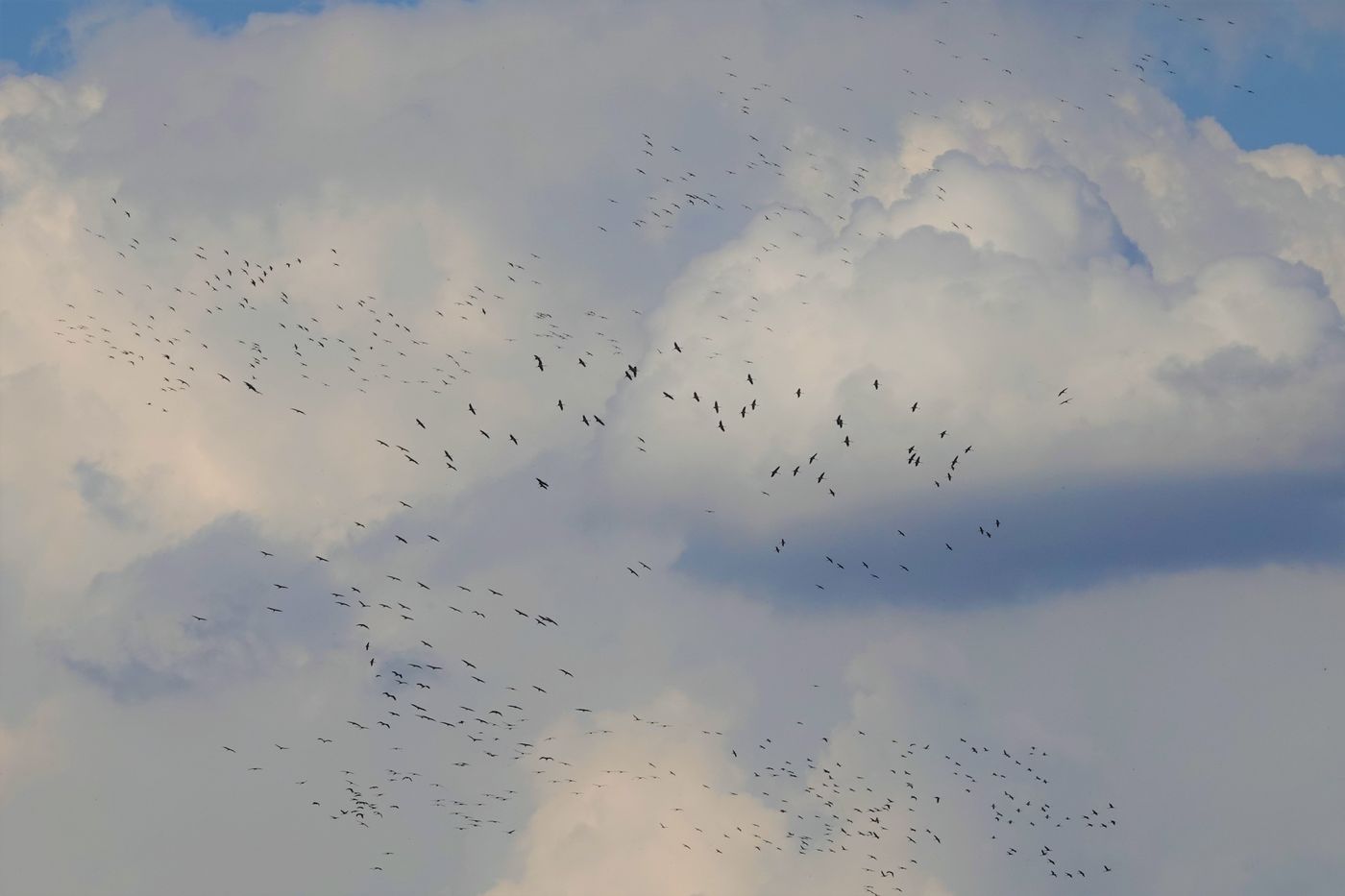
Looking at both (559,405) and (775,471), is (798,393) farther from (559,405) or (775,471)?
(559,405)

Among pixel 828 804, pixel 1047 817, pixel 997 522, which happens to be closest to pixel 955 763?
pixel 1047 817

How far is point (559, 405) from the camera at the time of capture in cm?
9600

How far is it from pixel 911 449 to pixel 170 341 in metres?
108

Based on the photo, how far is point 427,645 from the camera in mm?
137125

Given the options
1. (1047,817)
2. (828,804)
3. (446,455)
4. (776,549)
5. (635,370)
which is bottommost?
(1047,817)

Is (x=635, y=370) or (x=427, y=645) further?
(x=427, y=645)

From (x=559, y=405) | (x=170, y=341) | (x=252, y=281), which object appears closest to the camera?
(x=559, y=405)

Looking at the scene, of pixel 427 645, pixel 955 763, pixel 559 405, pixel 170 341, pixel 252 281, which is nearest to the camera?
pixel 559 405

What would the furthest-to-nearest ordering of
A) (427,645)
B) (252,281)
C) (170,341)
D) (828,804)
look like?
(828,804)
(427,645)
(170,341)
(252,281)

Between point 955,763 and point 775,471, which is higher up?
point 775,471

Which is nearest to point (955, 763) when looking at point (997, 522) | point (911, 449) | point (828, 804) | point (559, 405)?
point (828, 804)

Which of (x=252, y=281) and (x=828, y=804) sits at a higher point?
(x=252, y=281)

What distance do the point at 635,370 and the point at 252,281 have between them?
179ft

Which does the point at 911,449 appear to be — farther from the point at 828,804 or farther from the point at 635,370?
the point at 828,804
